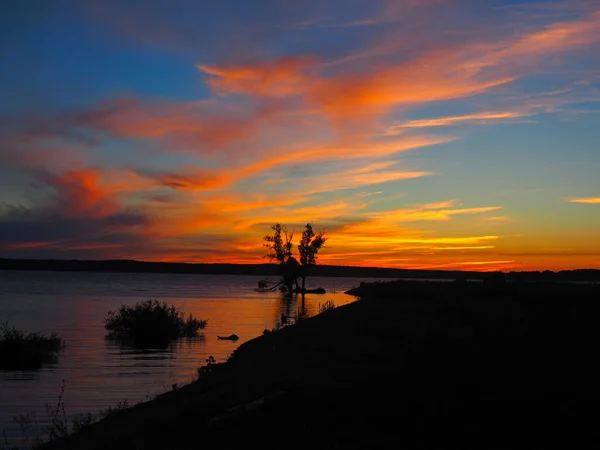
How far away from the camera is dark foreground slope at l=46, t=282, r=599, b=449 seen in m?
10.8

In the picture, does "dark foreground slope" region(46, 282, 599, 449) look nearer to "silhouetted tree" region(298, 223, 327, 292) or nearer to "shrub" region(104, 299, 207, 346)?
"shrub" region(104, 299, 207, 346)

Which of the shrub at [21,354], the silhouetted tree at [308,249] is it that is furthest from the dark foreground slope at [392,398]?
the silhouetted tree at [308,249]

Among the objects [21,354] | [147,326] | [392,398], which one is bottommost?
[21,354]

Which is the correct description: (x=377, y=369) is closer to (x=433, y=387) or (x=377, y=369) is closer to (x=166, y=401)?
(x=433, y=387)

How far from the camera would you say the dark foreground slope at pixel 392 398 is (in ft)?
35.5

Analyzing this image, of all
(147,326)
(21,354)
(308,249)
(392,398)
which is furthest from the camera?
(308,249)

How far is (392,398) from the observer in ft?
43.8

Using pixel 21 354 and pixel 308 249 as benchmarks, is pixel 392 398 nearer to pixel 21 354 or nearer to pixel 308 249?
pixel 21 354

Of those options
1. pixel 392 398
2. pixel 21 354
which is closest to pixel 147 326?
pixel 21 354

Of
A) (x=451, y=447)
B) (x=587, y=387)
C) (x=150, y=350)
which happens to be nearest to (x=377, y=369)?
(x=587, y=387)

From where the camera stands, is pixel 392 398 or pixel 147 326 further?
pixel 147 326

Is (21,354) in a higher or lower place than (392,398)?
lower

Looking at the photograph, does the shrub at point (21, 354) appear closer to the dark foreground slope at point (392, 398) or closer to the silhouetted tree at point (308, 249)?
the dark foreground slope at point (392, 398)

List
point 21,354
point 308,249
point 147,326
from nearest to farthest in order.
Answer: point 21,354 → point 147,326 → point 308,249
